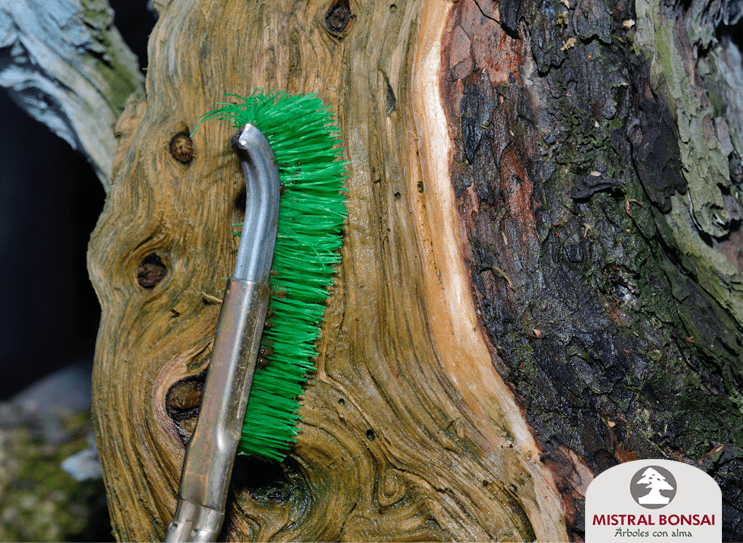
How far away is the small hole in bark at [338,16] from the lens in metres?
1.05

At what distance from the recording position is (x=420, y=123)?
3.14 ft

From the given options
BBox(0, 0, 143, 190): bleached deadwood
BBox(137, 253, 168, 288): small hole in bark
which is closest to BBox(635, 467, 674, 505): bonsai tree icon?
BBox(137, 253, 168, 288): small hole in bark

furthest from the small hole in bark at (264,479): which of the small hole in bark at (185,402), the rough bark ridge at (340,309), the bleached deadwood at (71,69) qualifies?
the bleached deadwood at (71,69)

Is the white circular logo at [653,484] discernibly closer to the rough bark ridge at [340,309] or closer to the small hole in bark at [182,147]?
the rough bark ridge at [340,309]

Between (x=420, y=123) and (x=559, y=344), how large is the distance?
0.49m

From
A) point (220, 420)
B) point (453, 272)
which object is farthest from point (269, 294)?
point (453, 272)

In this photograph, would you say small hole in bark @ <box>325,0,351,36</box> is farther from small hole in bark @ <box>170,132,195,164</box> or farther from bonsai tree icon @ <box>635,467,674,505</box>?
bonsai tree icon @ <box>635,467,674,505</box>

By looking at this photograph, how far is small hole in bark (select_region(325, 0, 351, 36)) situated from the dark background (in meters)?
0.59

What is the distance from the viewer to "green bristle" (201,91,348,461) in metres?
1.00

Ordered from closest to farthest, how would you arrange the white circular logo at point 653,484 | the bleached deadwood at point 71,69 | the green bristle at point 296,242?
the white circular logo at point 653,484
the green bristle at point 296,242
the bleached deadwood at point 71,69

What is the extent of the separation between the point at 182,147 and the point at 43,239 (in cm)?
55

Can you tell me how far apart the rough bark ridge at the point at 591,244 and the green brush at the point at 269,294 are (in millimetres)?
287

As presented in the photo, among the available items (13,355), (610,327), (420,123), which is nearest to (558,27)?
(420,123)

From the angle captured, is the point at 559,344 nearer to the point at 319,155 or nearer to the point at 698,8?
the point at 319,155
